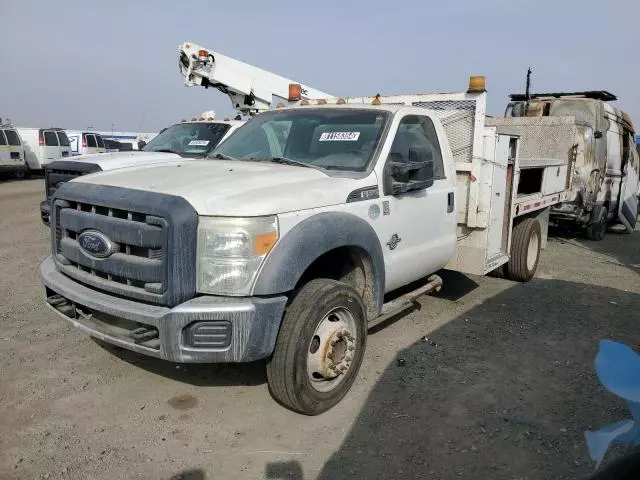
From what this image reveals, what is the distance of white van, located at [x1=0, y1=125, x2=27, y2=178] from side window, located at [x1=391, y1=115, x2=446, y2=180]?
764 inches

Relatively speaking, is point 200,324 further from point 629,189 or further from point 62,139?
point 62,139

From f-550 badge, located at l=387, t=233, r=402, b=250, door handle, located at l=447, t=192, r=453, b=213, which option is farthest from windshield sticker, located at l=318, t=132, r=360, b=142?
door handle, located at l=447, t=192, r=453, b=213

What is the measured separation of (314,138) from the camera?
4.41 m

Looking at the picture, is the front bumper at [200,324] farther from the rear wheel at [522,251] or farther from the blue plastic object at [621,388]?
the rear wheel at [522,251]

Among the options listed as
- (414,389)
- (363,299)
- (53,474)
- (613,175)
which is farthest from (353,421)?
(613,175)

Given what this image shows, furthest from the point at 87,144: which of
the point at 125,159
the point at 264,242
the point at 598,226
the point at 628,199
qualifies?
the point at 264,242

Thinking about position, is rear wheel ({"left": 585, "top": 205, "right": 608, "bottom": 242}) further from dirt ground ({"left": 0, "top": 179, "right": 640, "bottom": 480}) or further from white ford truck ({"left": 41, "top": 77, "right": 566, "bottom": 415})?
white ford truck ({"left": 41, "top": 77, "right": 566, "bottom": 415})

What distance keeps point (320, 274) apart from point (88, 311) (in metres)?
1.59

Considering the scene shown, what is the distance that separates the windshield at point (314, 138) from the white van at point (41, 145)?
20487 millimetres

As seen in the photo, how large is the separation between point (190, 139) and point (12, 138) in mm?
14626

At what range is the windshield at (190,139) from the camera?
→ 859 centimetres

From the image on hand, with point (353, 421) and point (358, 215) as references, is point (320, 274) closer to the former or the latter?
point (358, 215)

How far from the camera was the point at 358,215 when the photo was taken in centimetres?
372

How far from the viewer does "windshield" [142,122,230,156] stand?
8.59m
